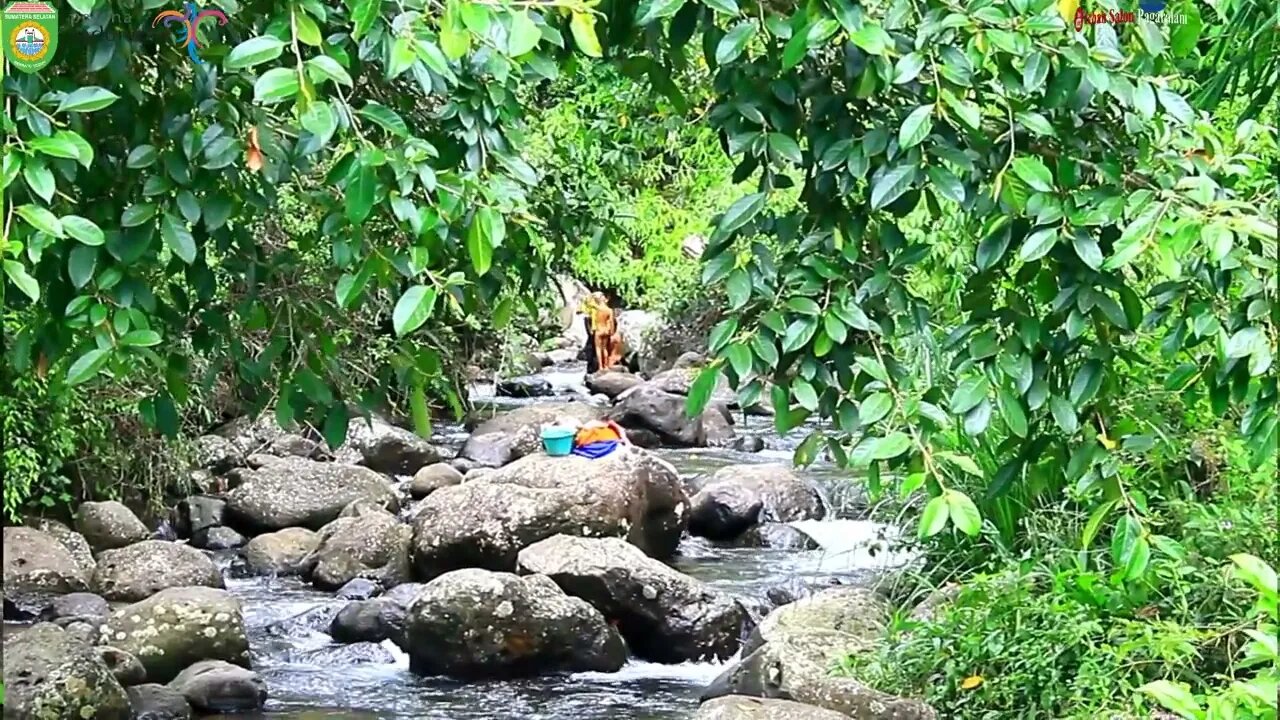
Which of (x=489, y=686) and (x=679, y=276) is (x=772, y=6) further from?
(x=679, y=276)

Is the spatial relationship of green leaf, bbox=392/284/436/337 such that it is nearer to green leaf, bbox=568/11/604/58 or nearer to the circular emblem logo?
green leaf, bbox=568/11/604/58

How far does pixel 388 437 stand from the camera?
42.9ft

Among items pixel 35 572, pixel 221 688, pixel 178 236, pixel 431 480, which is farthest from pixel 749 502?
pixel 178 236

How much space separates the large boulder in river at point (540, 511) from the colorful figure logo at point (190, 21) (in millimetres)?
6911

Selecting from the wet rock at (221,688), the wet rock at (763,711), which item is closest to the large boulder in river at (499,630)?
the wet rock at (221,688)

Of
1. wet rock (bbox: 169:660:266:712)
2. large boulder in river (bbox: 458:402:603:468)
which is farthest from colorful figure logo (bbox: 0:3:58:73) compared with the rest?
large boulder in river (bbox: 458:402:603:468)

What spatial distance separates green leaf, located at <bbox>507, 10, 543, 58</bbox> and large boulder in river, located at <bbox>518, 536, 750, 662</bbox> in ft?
21.1

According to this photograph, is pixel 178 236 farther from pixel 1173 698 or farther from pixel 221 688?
pixel 221 688

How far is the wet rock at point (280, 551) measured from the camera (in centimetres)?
966

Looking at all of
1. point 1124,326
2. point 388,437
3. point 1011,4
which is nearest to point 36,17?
point 1011,4

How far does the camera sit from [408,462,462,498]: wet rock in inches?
461

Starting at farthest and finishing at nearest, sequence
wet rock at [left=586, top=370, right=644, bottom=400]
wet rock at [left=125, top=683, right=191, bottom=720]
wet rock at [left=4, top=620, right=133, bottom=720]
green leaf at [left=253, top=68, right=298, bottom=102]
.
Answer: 1. wet rock at [left=586, top=370, right=644, bottom=400]
2. wet rock at [left=125, top=683, right=191, bottom=720]
3. wet rock at [left=4, top=620, right=133, bottom=720]
4. green leaf at [left=253, top=68, right=298, bottom=102]

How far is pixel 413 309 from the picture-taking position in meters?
1.73

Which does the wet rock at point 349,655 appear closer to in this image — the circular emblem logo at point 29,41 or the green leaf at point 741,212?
the green leaf at point 741,212
